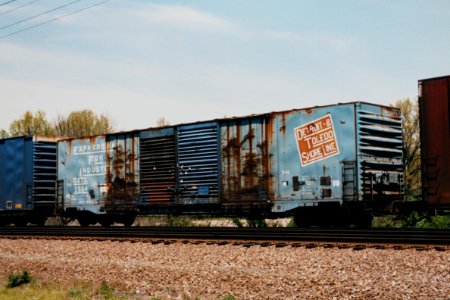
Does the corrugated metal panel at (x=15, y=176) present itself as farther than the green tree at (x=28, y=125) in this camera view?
No

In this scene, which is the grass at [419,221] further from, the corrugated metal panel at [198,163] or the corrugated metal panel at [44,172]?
the corrugated metal panel at [44,172]

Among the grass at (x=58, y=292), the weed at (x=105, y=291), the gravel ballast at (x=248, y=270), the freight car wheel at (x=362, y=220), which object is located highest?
the freight car wheel at (x=362, y=220)

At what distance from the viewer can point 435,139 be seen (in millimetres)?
12711

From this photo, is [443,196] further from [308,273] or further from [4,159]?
[4,159]

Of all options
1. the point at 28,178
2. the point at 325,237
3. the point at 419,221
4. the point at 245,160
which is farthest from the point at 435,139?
the point at 28,178

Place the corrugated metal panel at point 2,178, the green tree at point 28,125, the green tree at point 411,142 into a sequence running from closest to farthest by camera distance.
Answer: the corrugated metal panel at point 2,178 < the green tree at point 411,142 < the green tree at point 28,125

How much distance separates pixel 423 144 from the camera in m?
12.9

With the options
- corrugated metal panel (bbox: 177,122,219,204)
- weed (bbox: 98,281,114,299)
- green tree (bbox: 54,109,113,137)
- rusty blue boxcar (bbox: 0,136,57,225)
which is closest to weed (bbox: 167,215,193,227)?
rusty blue boxcar (bbox: 0,136,57,225)

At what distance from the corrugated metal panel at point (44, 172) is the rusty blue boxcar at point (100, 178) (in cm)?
95

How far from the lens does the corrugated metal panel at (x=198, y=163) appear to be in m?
19.2

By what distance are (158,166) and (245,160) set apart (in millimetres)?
3863

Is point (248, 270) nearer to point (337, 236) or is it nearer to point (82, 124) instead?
point (337, 236)

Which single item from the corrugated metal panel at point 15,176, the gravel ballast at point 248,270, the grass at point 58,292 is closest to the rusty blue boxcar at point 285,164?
the gravel ballast at point 248,270

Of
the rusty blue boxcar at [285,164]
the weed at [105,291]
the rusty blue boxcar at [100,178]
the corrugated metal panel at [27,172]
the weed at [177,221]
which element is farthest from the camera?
the weed at [177,221]
